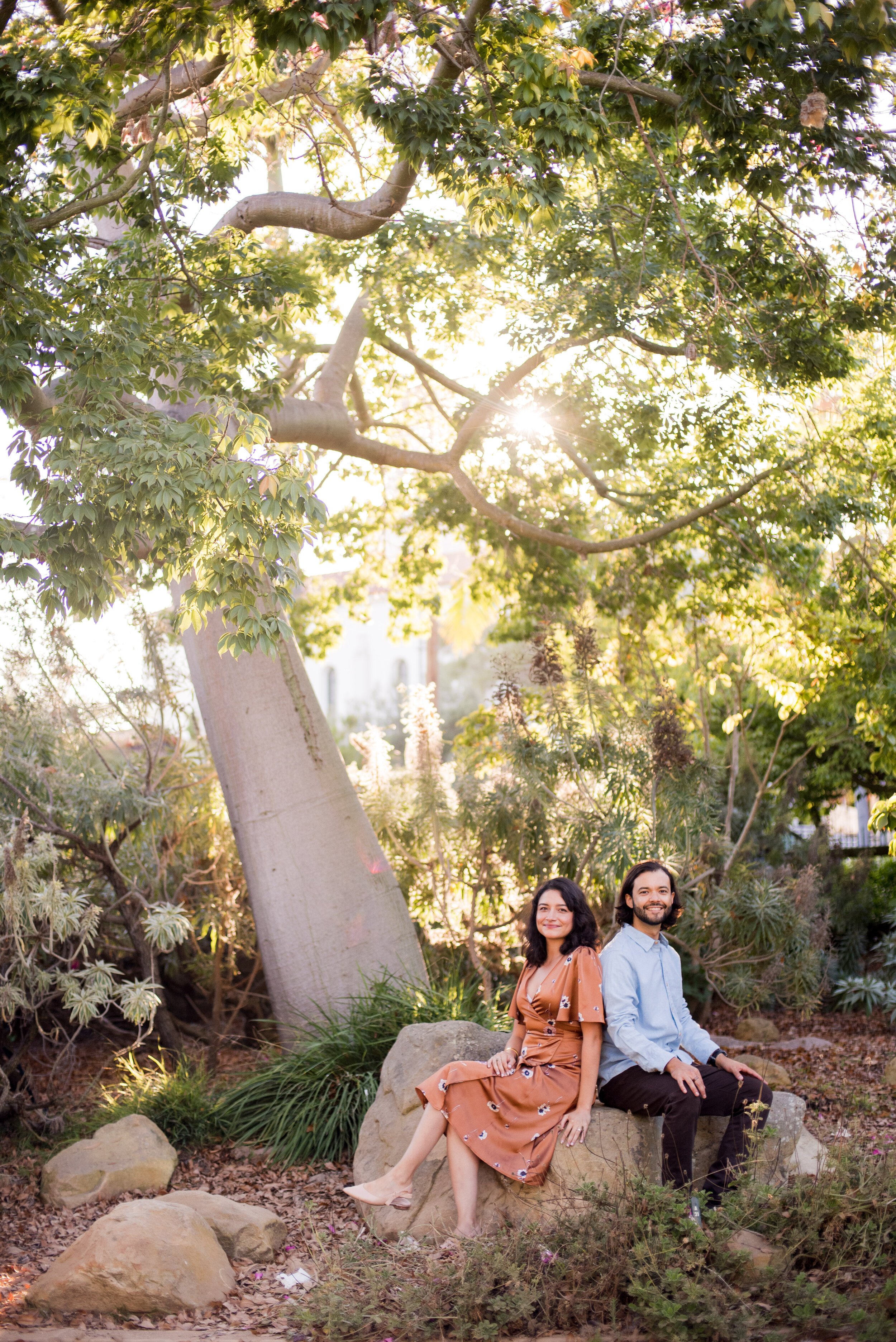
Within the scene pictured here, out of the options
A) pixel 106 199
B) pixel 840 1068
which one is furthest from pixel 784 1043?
pixel 106 199

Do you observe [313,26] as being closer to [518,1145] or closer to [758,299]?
[758,299]

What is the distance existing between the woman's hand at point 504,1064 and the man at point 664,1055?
350mm

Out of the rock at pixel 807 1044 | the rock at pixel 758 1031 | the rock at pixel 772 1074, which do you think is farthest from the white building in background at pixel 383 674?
the rock at pixel 772 1074

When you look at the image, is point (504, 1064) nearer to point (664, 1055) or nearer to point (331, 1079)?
point (664, 1055)

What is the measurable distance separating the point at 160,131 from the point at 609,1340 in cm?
549

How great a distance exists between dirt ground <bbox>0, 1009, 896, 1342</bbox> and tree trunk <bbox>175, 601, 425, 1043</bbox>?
87 centimetres

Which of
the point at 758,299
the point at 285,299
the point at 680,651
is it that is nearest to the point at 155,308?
the point at 285,299

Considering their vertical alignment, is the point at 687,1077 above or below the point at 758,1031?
above

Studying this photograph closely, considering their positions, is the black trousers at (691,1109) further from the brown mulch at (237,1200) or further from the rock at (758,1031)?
the rock at (758,1031)

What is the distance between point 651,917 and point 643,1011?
14.3 inches

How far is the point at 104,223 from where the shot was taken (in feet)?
29.5

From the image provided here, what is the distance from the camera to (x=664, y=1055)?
13.6 feet

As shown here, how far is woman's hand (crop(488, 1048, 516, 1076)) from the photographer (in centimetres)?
436

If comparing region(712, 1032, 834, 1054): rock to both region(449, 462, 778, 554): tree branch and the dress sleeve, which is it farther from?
the dress sleeve
